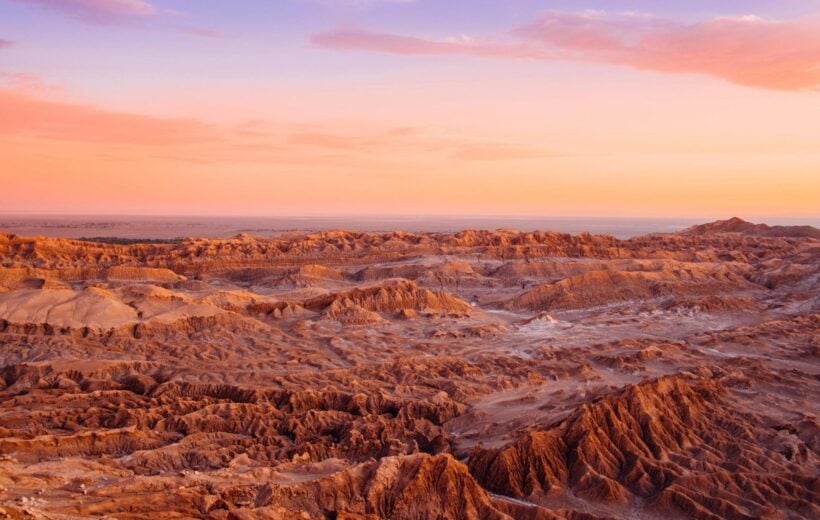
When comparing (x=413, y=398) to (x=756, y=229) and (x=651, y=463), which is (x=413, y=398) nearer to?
(x=651, y=463)

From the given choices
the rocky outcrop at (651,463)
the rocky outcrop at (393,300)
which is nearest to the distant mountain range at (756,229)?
the rocky outcrop at (393,300)

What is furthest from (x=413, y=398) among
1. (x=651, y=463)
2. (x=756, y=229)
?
(x=756, y=229)

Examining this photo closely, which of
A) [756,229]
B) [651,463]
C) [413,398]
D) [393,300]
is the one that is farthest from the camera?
[756,229]

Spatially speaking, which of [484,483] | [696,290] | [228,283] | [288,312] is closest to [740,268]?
[696,290]

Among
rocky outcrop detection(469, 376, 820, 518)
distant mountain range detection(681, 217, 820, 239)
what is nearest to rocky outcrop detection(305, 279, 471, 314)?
rocky outcrop detection(469, 376, 820, 518)

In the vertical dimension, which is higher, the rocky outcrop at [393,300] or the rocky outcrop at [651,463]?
the rocky outcrop at [393,300]

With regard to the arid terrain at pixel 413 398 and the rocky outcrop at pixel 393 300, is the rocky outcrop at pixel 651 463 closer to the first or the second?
the arid terrain at pixel 413 398

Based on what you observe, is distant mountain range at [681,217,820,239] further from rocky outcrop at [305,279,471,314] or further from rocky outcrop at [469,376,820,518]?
rocky outcrop at [469,376,820,518]

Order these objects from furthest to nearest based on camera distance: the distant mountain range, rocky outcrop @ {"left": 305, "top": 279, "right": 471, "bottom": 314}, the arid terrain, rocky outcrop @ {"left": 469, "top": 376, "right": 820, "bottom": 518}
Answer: the distant mountain range
rocky outcrop @ {"left": 305, "top": 279, "right": 471, "bottom": 314}
rocky outcrop @ {"left": 469, "top": 376, "right": 820, "bottom": 518}
the arid terrain
